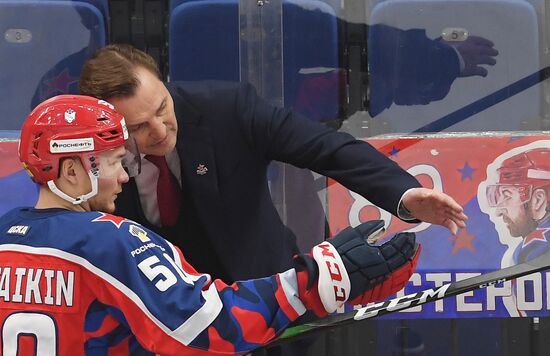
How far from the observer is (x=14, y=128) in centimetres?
271

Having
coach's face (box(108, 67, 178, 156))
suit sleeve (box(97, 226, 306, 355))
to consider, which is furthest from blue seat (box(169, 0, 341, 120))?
suit sleeve (box(97, 226, 306, 355))

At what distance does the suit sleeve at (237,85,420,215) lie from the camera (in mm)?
2029

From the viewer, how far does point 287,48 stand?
266cm

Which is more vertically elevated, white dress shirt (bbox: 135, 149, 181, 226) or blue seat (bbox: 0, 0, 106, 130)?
blue seat (bbox: 0, 0, 106, 130)

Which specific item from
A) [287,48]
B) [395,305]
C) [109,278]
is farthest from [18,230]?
[287,48]

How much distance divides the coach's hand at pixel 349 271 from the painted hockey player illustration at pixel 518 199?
0.80m

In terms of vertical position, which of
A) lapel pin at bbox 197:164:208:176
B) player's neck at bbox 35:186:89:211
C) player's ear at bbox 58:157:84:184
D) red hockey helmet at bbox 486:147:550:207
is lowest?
red hockey helmet at bbox 486:147:550:207

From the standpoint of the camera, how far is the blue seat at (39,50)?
274 centimetres

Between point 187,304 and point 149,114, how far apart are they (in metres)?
0.48

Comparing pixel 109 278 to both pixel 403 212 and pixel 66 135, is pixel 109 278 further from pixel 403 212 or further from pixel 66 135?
pixel 403 212

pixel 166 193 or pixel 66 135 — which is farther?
pixel 166 193

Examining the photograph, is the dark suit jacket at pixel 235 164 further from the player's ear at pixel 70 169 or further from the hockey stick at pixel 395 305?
the player's ear at pixel 70 169

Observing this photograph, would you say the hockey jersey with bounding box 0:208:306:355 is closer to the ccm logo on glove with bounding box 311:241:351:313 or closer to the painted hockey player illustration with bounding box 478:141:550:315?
the ccm logo on glove with bounding box 311:241:351:313

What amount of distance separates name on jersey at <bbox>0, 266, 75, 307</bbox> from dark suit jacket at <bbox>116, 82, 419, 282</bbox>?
1.68 ft
